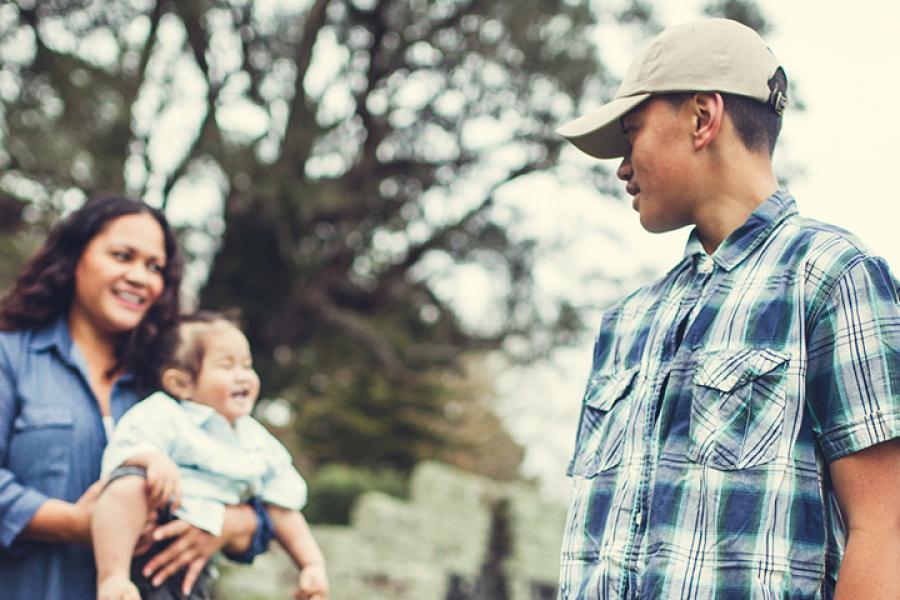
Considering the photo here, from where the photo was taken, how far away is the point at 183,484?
8.85 feet

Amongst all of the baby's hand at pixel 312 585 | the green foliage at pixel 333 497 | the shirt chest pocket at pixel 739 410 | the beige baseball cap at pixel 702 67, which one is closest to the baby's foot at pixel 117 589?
the baby's hand at pixel 312 585

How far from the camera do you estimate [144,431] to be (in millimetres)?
2604

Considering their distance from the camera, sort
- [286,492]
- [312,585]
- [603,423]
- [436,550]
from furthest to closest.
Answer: [436,550] < [286,492] < [312,585] < [603,423]

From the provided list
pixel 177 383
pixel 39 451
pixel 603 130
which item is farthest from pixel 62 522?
pixel 603 130

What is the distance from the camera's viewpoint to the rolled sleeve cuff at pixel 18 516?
243cm

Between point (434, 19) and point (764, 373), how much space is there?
11.2 metres

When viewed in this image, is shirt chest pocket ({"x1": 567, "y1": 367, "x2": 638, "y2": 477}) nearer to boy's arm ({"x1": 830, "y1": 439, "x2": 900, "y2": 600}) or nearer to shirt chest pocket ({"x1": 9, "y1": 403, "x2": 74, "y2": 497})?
boy's arm ({"x1": 830, "y1": 439, "x2": 900, "y2": 600})

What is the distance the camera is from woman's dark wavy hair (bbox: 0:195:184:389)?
2.81 m

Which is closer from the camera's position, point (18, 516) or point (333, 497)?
point (18, 516)

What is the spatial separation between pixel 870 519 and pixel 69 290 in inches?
82.9

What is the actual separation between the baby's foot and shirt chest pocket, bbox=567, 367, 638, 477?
1022 millimetres

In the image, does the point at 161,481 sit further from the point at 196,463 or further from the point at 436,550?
the point at 436,550

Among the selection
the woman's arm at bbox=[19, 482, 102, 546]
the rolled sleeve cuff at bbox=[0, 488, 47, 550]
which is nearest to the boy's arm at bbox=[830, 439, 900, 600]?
the woman's arm at bbox=[19, 482, 102, 546]

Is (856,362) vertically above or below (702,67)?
below
